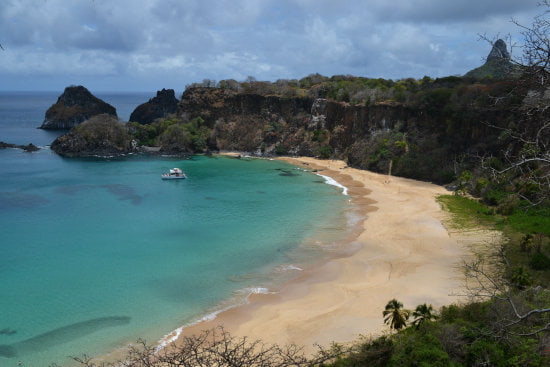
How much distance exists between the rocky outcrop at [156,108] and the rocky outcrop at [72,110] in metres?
7.85

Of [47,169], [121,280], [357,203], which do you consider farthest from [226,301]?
[47,169]

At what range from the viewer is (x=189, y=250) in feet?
110

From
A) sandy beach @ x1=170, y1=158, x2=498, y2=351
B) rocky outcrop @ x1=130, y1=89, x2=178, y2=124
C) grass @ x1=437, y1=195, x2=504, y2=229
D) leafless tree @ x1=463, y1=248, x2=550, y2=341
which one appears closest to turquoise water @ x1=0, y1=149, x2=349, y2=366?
sandy beach @ x1=170, y1=158, x2=498, y2=351

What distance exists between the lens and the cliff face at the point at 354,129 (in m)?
55.8

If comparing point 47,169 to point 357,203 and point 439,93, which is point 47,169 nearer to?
point 357,203

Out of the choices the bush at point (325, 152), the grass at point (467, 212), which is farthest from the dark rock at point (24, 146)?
the grass at point (467, 212)

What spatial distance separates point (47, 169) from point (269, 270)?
51073mm

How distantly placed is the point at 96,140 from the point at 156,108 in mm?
44537

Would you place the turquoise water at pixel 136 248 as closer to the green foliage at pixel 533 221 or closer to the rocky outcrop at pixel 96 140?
the green foliage at pixel 533 221

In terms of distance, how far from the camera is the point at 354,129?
72.2 meters

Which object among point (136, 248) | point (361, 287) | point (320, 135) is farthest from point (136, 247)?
point (320, 135)

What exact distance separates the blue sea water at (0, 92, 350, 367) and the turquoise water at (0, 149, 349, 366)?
94 millimetres

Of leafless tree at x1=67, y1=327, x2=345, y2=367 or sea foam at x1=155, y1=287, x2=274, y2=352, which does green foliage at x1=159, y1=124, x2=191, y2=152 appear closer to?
sea foam at x1=155, y1=287, x2=274, y2=352

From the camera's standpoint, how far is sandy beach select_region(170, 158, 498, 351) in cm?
2197
